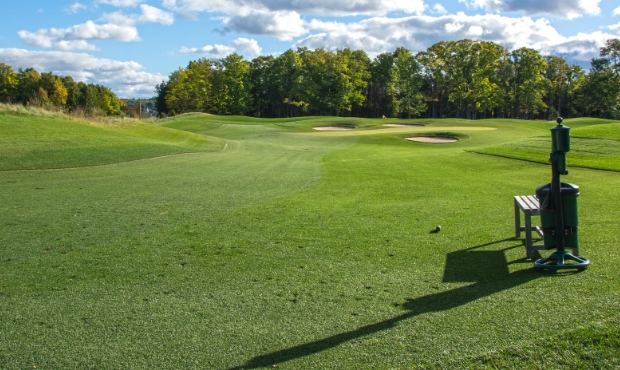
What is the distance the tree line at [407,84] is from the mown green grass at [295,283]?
241 ft

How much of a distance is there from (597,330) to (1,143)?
2309 cm

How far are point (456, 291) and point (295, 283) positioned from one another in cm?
189

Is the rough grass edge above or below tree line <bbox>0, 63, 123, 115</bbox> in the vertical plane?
below

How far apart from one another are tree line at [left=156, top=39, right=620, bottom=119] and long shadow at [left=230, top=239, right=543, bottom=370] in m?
76.2

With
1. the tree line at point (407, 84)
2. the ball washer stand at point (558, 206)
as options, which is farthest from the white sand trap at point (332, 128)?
the ball washer stand at point (558, 206)

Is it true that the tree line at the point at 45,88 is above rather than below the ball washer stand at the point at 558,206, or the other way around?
above

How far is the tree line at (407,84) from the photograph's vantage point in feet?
257

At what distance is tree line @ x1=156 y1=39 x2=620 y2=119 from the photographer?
78250 millimetres

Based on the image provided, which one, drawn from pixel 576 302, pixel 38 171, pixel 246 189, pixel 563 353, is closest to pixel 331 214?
pixel 246 189

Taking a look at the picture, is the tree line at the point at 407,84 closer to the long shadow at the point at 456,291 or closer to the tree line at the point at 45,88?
the tree line at the point at 45,88

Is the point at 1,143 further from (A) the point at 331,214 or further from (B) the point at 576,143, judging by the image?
(B) the point at 576,143

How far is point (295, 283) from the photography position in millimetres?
5695

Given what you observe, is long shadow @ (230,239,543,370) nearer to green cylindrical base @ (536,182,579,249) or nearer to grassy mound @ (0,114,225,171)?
green cylindrical base @ (536,182,579,249)

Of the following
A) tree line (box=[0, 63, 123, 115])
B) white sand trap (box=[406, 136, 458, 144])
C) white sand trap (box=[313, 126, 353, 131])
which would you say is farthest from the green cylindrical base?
tree line (box=[0, 63, 123, 115])
